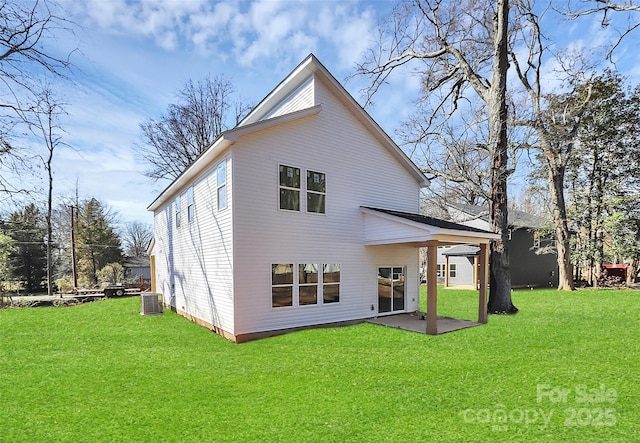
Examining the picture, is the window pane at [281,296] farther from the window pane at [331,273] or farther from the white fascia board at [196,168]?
the white fascia board at [196,168]

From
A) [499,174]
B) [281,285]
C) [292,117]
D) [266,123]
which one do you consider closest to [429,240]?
[281,285]

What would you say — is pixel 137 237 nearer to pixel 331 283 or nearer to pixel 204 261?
pixel 204 261

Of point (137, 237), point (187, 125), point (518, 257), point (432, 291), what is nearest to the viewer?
point (432, 291)

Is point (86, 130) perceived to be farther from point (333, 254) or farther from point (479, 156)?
point (479, 156)

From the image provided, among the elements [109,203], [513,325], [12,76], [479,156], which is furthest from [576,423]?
[109,203]

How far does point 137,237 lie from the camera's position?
52094mm

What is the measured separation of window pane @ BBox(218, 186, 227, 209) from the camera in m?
9.02

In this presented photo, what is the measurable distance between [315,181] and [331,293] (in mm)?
3512

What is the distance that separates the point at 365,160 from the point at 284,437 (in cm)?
908

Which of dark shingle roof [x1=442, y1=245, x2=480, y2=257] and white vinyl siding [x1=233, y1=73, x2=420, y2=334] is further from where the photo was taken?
dark shingle roof [x1=442, y1=245, x2=480, y2=257]

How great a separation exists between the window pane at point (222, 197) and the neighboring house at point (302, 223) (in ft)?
0.19

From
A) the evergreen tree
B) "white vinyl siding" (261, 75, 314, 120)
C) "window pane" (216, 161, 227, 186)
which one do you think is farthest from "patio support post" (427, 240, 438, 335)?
the evergreen tree

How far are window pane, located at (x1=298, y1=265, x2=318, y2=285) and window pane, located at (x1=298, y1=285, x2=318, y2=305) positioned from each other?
178 mm

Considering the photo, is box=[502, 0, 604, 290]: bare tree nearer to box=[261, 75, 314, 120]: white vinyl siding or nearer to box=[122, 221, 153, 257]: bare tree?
box=[261, 75, 314, 120]: white vinyl siding
